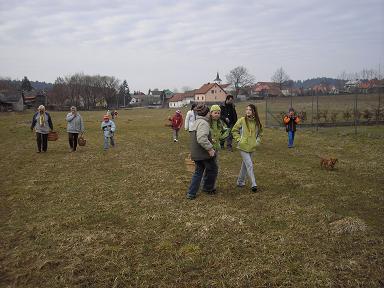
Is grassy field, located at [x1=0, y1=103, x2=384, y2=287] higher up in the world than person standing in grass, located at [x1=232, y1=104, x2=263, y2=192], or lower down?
lower down

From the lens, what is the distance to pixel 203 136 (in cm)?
669

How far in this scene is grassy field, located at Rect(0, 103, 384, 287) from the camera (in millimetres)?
4168

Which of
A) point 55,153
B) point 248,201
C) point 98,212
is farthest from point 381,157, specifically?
point 55,153

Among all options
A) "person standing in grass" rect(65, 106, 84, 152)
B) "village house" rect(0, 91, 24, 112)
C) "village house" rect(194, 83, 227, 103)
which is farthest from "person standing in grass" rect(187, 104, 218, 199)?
"village house" rect(194, 83, 227, 103)

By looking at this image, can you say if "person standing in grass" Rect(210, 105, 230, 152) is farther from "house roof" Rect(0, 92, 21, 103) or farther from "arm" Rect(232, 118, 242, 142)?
"house roof" Rect(0, 92, 21, 103)

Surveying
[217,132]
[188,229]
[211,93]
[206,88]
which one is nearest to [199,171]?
[217,132]

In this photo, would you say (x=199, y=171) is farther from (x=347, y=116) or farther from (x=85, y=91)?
(x=85, y=91)

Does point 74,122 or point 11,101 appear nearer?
point 74,122

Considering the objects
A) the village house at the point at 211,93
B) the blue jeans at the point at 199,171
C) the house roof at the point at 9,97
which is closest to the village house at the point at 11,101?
the house roof at the point at 9,97

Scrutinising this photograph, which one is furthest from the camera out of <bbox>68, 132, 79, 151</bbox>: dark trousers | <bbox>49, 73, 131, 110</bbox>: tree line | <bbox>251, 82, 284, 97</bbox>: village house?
<bbox>251, 82, 284, 97</bbox>: village house

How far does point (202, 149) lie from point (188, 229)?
1.85m

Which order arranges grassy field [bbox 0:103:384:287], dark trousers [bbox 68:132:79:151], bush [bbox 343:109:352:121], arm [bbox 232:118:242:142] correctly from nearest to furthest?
grassy field [bbox 0:103:384:287]
arm [bbox 232:118:242:142]
dark trousers [bbox 68:132:79:151]
bush [bbox 343:109:352:121]

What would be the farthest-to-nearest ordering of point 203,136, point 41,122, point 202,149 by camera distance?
point 41,122, point 202,149, point 203,136

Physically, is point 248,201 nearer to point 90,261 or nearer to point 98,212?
point 98,212
